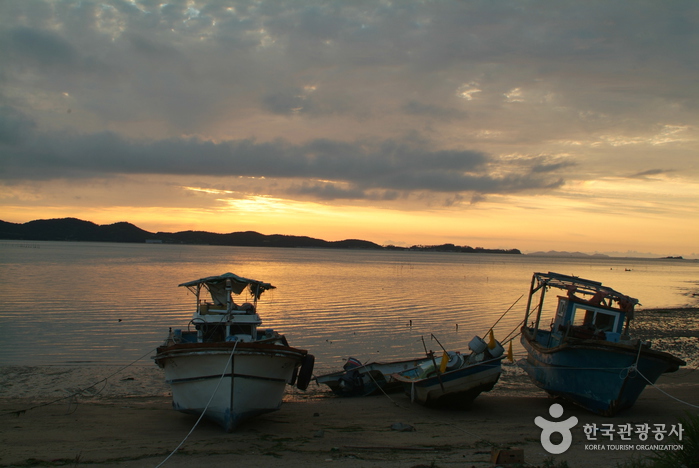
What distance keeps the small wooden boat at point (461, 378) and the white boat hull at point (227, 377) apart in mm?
4036

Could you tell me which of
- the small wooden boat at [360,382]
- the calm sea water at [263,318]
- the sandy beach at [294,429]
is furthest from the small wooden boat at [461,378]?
the calm sea water at [263,318]

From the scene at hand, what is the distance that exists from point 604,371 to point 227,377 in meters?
9.20

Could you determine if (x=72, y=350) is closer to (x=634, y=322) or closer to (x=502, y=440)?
(x=502, y=440)

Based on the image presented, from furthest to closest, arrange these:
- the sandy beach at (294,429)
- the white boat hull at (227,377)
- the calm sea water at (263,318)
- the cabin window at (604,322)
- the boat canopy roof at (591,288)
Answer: the calm sea water at (263,318), the cabin window at (604,322), the boat canopy roof at (591,288), the white boat hull at (227,377), the sandy beach at (294,429)

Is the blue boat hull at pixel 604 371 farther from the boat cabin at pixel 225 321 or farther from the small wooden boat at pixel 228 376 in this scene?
the boat cabin at pixel 225 321

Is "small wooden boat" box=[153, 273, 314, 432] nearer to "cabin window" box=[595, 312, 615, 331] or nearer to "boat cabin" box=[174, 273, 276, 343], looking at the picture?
"boat cabin" box=[174, 273, 276, 343]

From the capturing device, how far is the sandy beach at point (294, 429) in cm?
933

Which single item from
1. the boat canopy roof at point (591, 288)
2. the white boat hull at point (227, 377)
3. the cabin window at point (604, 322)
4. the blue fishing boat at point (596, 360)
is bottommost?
the white boat hull at point (227, 377)

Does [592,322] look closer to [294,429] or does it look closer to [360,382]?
[360,382]

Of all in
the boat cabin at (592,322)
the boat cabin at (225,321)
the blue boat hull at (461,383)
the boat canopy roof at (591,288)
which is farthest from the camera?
the boat canopy roof at (591,288)

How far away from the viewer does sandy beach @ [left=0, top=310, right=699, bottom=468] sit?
9.33 m

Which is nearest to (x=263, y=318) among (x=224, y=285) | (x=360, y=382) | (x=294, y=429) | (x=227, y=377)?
(x=224, y=285)

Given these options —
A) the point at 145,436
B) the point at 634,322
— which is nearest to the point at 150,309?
the point at 145,436

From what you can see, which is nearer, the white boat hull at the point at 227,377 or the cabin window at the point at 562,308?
the white boat hull at the point at 227,377
